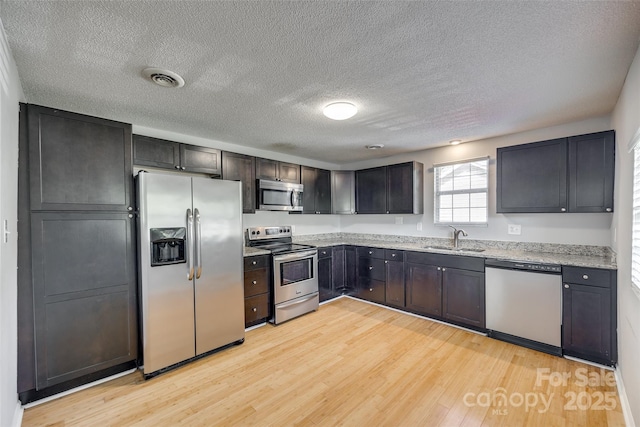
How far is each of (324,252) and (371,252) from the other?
73cm

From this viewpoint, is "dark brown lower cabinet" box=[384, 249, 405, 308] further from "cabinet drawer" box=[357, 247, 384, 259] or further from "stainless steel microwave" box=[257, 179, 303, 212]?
"stainless steel microwave" box=[257, 179, 303, 212]

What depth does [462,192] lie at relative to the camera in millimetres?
3967

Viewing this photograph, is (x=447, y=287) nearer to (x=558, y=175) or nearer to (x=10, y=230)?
(x=558, y=175)

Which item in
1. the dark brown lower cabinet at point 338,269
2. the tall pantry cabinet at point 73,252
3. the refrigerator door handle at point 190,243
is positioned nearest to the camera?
the tall pantry cabinet at point 73,252

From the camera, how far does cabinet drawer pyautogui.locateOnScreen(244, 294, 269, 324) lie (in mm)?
3318

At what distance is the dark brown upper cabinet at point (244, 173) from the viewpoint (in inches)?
139

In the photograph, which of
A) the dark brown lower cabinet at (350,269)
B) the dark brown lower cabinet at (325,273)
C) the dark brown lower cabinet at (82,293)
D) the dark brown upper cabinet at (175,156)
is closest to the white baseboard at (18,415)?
the dark brown lower cabinet at (82,293)

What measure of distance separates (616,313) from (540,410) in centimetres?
120

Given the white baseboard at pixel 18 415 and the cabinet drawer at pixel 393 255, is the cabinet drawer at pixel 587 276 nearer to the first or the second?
the cabinet drawer at pixel 393 255

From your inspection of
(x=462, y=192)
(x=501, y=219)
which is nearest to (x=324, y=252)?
(x=462, y=192)

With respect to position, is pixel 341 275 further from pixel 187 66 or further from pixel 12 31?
pixel 12 31

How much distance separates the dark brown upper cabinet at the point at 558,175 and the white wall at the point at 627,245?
19cm

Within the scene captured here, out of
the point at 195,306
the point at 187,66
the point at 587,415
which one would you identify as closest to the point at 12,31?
the point at 187,66

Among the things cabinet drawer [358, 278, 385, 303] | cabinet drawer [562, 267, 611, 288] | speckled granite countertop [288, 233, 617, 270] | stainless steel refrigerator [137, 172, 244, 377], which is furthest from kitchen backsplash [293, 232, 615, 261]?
stainless steel refrigerator [137, 172, 244, 377]
